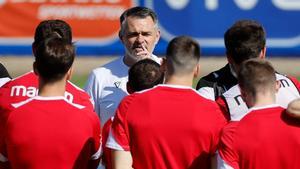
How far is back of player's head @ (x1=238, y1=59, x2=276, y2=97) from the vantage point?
18.3 feet

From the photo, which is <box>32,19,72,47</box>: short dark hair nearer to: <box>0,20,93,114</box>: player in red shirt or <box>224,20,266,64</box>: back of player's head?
<box>0,20,93,114</box>: player in red shirt

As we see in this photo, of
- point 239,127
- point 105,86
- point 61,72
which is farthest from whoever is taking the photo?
point 105,86

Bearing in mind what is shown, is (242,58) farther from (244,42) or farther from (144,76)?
(144,76)

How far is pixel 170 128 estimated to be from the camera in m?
5.80

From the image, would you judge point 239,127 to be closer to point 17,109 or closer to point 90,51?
point 17,109

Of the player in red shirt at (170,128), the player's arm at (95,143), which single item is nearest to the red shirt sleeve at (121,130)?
→ the player in red shirt at (170,128)

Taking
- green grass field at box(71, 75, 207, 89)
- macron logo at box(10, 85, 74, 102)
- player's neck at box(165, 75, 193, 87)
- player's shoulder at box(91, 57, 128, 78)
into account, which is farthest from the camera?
green grass field at box(71, 75, 207, 89)

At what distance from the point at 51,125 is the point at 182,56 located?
929mm

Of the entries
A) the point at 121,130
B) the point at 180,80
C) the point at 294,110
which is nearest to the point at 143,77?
the point at 180,80

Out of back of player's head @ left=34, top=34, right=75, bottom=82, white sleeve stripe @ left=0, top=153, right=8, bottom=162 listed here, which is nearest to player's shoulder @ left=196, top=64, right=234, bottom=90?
back of player's head @ left=34, top=34, right=75, bottom=82

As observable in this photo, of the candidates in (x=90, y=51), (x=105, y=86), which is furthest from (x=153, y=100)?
(x=90, y=51)

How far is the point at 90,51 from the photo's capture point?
17.1 meters

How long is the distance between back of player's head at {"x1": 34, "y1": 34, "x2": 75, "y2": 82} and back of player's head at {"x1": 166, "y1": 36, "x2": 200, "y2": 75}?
25.4 inches

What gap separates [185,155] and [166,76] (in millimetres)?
522
